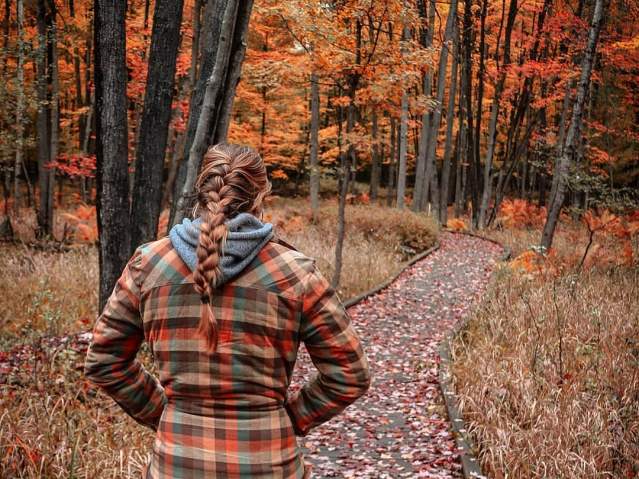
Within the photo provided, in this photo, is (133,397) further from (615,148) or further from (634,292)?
(615,148)

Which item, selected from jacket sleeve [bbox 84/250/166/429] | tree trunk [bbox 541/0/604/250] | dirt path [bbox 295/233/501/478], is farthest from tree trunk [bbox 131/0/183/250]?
tree trunk [bbox 541/0/604/250]

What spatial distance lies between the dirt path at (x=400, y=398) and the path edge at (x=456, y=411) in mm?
105

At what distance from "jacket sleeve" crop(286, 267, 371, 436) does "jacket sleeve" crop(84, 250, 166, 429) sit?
0.51 m

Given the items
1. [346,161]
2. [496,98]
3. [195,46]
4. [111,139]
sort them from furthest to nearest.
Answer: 1. [496,98]
2. [195,46]
3. [346,161]
4. [111,139]

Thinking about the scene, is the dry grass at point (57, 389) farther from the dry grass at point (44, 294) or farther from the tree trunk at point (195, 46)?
the tree trunk at point (195, 46)

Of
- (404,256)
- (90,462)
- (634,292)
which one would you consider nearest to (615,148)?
(404,256)

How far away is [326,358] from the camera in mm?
1908

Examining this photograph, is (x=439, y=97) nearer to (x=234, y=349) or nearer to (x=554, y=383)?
(x=554, y=383)

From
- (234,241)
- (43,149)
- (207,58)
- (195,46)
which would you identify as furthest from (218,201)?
(43,149)

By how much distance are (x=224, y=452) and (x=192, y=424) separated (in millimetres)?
128

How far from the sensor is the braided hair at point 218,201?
5.58 ft

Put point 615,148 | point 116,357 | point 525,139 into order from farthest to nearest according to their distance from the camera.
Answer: point 615,148
point 525,139
point 116,357

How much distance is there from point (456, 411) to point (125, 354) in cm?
451

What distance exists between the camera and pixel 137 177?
6555 mm
